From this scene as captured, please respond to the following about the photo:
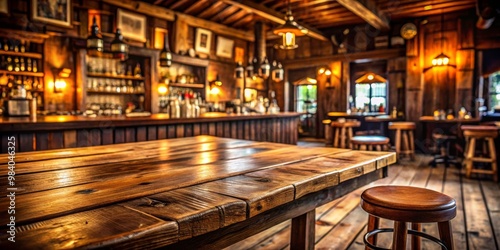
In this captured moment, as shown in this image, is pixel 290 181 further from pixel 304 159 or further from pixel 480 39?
pixel 480 39

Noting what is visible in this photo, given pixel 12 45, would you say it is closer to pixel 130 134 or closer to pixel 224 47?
pixel 130 134

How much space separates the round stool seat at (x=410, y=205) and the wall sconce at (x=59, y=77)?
20.2 feet

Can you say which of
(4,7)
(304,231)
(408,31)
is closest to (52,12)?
(4,7)

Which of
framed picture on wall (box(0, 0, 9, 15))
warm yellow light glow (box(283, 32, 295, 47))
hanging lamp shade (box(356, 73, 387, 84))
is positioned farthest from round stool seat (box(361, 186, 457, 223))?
hanging lamp shade (box(356, 73, 387, 84))

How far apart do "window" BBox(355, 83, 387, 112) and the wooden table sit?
804 cm

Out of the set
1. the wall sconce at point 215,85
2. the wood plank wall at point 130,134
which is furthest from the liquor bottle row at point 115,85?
the wood plank wall at point 130,134

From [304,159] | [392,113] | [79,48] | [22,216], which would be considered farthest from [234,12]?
[22,216]

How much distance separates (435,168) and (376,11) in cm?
357

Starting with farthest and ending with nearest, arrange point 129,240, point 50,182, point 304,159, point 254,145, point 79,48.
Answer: point 79,48 → point 254,145 → point 304,159 → point 50,182 → point 129,240

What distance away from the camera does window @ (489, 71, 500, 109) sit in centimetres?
769

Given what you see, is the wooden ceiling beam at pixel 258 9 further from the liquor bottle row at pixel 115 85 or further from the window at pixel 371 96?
the window at pixel 371 96

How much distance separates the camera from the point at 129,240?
2.27 feet

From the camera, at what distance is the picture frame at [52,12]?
19.3 feet

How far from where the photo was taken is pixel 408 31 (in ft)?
27.2
